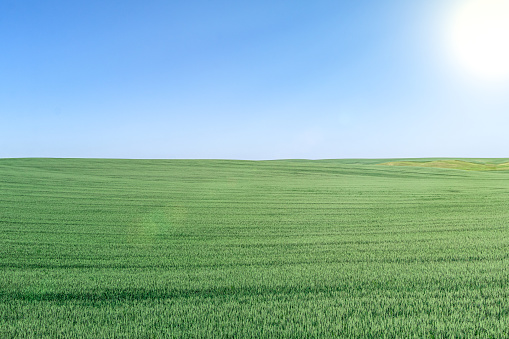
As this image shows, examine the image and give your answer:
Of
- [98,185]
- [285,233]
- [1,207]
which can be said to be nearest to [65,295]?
[285,233]

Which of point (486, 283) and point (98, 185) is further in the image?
point (98, 185)

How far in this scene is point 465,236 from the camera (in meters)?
10.0

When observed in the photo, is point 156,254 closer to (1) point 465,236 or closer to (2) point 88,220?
(2) point 88,220

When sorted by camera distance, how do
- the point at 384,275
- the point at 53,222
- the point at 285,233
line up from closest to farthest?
the point at 384,275 → the point at 285,233 → the point at 53,222

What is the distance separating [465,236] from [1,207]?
16.4 m

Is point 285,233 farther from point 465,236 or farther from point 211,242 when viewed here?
point 465,236

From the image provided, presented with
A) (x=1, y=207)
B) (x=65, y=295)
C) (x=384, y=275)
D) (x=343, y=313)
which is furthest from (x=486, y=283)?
(x=1, y=207)

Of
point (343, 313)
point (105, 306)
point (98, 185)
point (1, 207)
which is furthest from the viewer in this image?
point (98, 185)

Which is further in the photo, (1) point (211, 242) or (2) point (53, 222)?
(2) point (53, 222)

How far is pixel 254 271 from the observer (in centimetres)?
684

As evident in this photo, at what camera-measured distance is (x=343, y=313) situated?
4980mm

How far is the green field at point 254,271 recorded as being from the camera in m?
4.74

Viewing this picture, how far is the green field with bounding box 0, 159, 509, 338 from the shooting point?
4.74 metres

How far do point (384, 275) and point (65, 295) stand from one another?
495 centimetres
